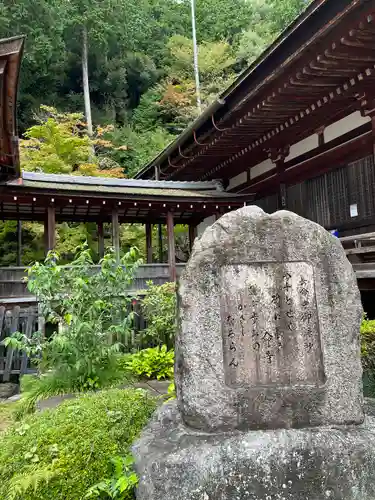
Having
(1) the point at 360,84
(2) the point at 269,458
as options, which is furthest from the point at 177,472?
(1) the point at 360,84

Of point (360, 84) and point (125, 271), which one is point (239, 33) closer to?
point (360, 84)

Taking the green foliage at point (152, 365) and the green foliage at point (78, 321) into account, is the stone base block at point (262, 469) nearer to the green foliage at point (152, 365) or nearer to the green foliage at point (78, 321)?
the green foliage at point (78, 321)

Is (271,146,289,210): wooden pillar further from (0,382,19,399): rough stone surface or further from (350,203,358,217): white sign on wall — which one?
(0,382,19,399): rough stone surface

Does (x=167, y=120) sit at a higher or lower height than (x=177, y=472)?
higher

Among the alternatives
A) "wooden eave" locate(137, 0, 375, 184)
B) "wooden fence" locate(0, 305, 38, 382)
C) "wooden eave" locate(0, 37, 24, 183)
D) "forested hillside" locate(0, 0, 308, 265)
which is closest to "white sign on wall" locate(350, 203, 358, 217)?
Answer: "wooden eave" locate(137, 0, 375, 184)

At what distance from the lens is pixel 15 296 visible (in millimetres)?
10438

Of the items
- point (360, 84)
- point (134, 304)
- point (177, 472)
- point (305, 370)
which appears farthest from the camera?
point (134, 304)

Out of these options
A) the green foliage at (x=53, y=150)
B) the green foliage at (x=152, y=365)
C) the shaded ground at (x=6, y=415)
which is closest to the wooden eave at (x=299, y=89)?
the green foliage at (x=152, y=365)

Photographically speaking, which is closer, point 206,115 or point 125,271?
point 125,271

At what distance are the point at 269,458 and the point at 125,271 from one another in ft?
10.9

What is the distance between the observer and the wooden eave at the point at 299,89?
235 inches

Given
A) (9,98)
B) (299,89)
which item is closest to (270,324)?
(299,89)

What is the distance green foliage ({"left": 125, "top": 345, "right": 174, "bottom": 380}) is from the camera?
19.8 feet

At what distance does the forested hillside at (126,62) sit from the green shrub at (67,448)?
15841 mm
